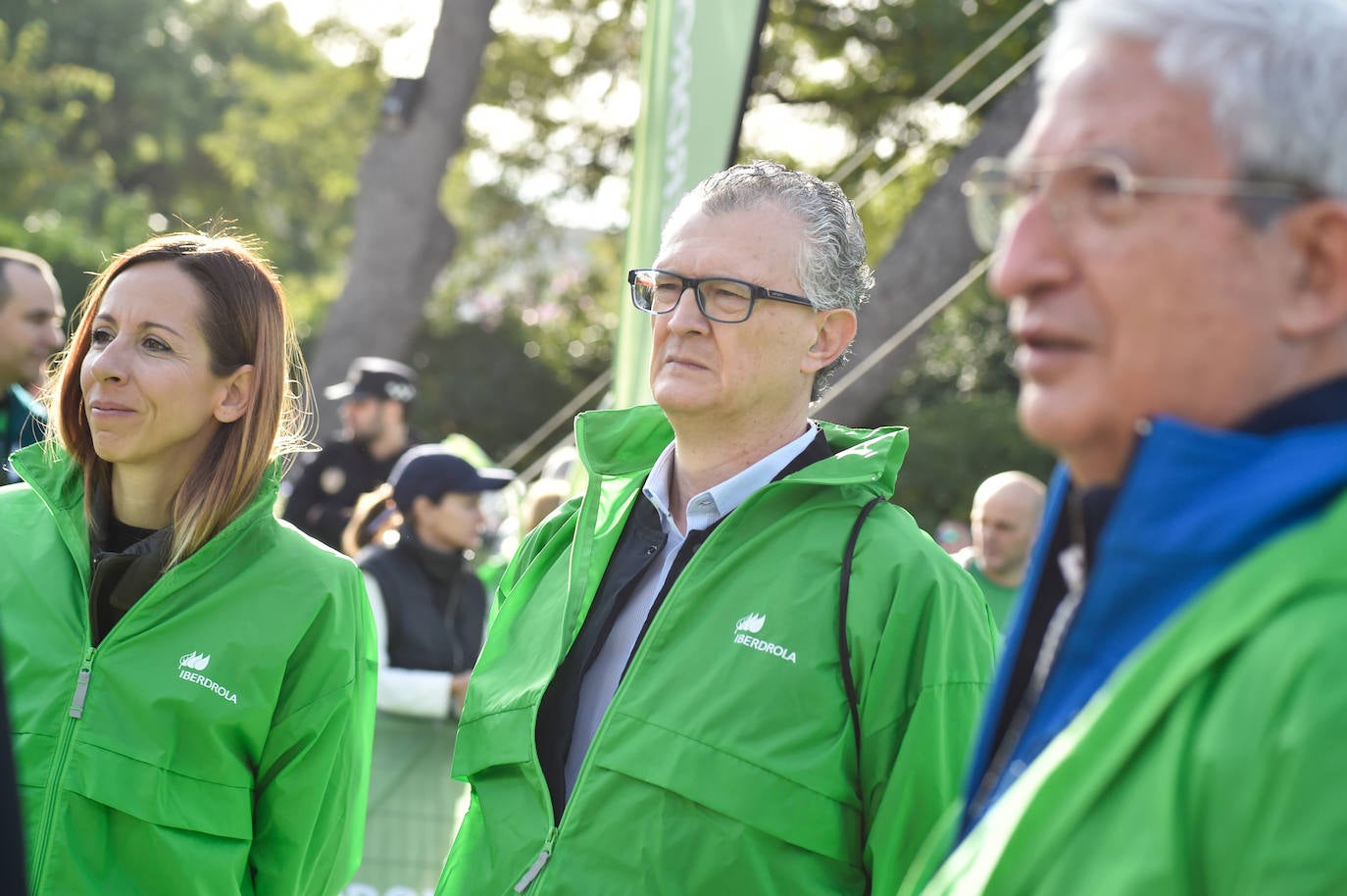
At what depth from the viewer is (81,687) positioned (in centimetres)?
290

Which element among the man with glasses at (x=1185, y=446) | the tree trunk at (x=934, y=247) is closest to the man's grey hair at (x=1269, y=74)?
the man with glasses at (x=1185, y=446)

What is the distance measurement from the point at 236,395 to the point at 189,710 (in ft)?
2.34

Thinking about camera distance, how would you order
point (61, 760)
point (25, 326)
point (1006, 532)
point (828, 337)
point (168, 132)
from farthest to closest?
1. point (168, 132)
2. point (1006, 532)
3. point (25, 326)
4. point (828, 337)
5. point (61, 760)

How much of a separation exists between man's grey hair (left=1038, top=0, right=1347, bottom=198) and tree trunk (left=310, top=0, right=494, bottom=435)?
36.3ft

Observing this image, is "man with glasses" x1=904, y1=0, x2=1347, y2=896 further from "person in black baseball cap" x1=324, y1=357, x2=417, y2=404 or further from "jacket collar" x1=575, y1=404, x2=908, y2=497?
"person in black baseball cap" x1=324, y1=357, x2=417, y2=404

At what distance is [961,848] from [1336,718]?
0.43 m

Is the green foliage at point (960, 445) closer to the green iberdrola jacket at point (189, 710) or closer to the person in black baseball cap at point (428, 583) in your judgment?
the person in black baseball cap at point (428, 583)

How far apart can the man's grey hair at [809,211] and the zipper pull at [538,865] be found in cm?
114

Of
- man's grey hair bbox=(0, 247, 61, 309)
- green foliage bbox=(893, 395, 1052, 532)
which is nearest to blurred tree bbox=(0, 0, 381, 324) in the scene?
green foliage bbox=(893, 395, 1052, 532)

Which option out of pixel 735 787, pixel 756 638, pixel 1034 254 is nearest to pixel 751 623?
pixel 756 638

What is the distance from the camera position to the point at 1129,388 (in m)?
1.49

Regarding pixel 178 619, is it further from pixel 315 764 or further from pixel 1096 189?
pixel 1096 189

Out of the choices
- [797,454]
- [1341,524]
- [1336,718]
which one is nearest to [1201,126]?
[1341,524]

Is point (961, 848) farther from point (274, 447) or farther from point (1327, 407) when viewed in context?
point (274, 447)
